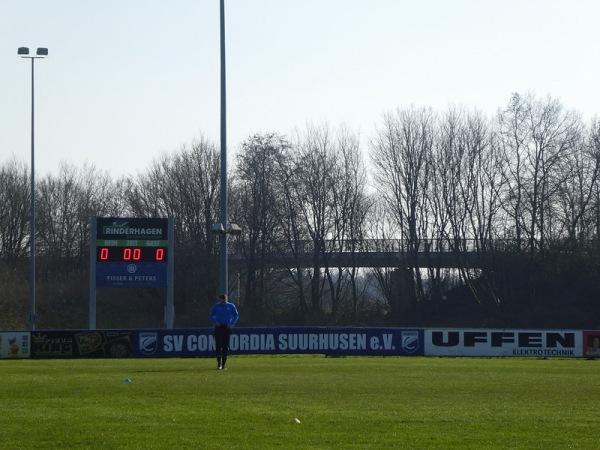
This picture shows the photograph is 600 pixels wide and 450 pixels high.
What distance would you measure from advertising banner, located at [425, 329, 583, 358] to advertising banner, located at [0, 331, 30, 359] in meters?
13.8

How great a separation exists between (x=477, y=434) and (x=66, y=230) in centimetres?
7292

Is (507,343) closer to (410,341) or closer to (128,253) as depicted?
(410,341)

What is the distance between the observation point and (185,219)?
74.7 m

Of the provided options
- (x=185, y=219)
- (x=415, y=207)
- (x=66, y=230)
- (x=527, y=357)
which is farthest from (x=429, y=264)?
(x=527, y=357)

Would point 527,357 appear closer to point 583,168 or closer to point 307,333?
point 307,333

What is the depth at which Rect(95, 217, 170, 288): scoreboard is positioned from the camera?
3872 centimetres

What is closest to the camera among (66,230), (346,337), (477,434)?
(477,434)

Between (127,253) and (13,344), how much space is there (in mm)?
6657

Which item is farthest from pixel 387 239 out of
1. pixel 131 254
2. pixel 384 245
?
pixel 131 254

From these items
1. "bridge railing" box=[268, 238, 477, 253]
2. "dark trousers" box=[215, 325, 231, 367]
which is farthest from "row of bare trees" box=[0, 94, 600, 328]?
"dark trousers" box=[215, 325, 231, 367]

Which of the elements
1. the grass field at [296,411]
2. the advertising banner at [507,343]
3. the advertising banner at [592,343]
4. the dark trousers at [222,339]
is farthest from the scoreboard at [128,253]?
the grass field at [296,411]

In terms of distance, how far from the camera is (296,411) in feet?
45.1

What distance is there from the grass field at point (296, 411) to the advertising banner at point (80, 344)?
37.9ft

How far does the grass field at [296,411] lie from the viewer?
1097cm
